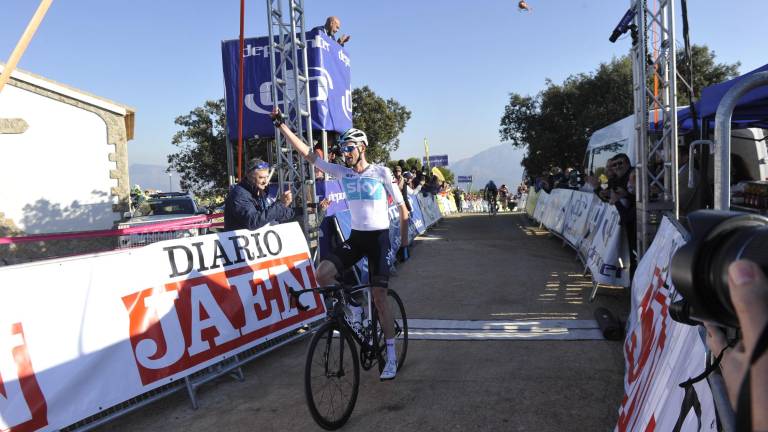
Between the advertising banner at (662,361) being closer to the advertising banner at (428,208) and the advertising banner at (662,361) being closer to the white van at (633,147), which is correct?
the white van at (633,147)

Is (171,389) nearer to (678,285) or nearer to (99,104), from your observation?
(678,285)

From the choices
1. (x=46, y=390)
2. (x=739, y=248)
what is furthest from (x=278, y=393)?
(x=739, y=248)

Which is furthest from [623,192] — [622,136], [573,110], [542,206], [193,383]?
[573,110]

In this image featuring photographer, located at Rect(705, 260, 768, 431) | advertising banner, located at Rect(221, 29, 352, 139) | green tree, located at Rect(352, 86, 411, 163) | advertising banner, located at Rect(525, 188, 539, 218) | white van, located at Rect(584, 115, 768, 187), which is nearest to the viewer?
photographer, located at Rect(705, 260, 768, 431)

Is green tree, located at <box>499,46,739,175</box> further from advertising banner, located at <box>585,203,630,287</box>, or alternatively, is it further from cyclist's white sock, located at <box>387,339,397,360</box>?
cyclist's white sock, located at <box>387,339,397,360</box>

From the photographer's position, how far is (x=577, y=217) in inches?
411

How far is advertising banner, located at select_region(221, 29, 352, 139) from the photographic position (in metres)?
10.8

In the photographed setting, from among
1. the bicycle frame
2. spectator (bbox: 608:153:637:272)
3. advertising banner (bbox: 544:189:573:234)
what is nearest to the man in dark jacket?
the bicycle frame

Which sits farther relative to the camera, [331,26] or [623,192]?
[331,26]

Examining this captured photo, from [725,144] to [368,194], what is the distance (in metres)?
2.75

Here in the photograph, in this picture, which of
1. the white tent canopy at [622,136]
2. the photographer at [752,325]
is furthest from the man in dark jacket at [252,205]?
the white tent canopy at [622,136]

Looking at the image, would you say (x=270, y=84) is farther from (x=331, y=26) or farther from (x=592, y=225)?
(x=592, y=225)

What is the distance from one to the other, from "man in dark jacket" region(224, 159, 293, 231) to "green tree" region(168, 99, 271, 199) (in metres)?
31.2

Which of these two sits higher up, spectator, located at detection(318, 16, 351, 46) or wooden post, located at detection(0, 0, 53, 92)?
spectator, located at detection(318, 16, 351, 46)
